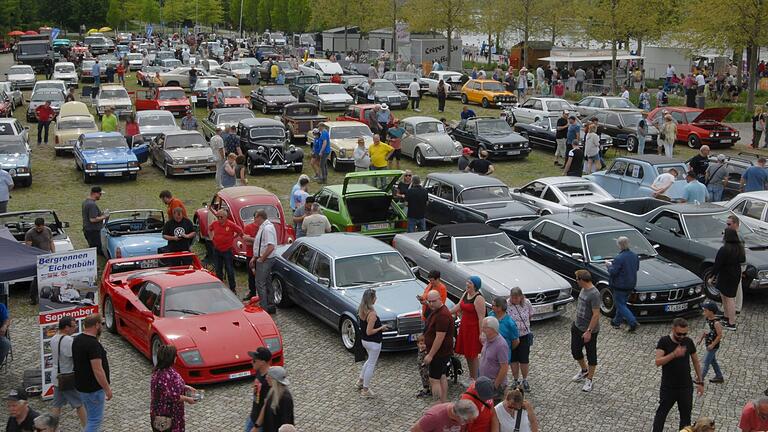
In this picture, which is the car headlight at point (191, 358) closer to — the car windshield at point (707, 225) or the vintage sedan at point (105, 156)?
the car windshield at point (707, 225)

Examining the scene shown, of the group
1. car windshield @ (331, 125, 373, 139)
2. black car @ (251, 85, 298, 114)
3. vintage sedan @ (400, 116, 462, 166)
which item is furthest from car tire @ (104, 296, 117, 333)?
black car @ (251, 85, 298, 114)

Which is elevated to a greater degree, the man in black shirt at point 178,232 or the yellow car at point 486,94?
the yellow car at point 486,94

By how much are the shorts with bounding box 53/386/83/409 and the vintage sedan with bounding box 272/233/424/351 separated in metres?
4.19

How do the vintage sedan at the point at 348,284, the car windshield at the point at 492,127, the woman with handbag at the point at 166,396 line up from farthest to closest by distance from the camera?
the car windshield at the point at 492,127 < the vintage sedan at the point at 348,284 < the woman with handbag at the point at 166,396

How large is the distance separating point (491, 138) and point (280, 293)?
14875 millimetres

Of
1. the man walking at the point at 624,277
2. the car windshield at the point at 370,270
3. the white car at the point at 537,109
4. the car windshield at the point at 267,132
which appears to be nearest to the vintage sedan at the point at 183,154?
the car windshield at the point at 267,132

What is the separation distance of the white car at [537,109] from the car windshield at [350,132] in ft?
26.6

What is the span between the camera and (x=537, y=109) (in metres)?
34.2

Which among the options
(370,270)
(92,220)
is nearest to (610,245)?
(370,270)

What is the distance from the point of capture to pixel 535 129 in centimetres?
3064

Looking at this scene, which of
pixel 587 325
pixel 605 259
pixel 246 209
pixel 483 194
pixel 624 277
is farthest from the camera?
pixel 483 194

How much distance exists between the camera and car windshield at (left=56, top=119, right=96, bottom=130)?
2927 centimetres

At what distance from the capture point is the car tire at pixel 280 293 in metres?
15.0

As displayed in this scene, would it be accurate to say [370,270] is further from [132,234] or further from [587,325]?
[132,234]
